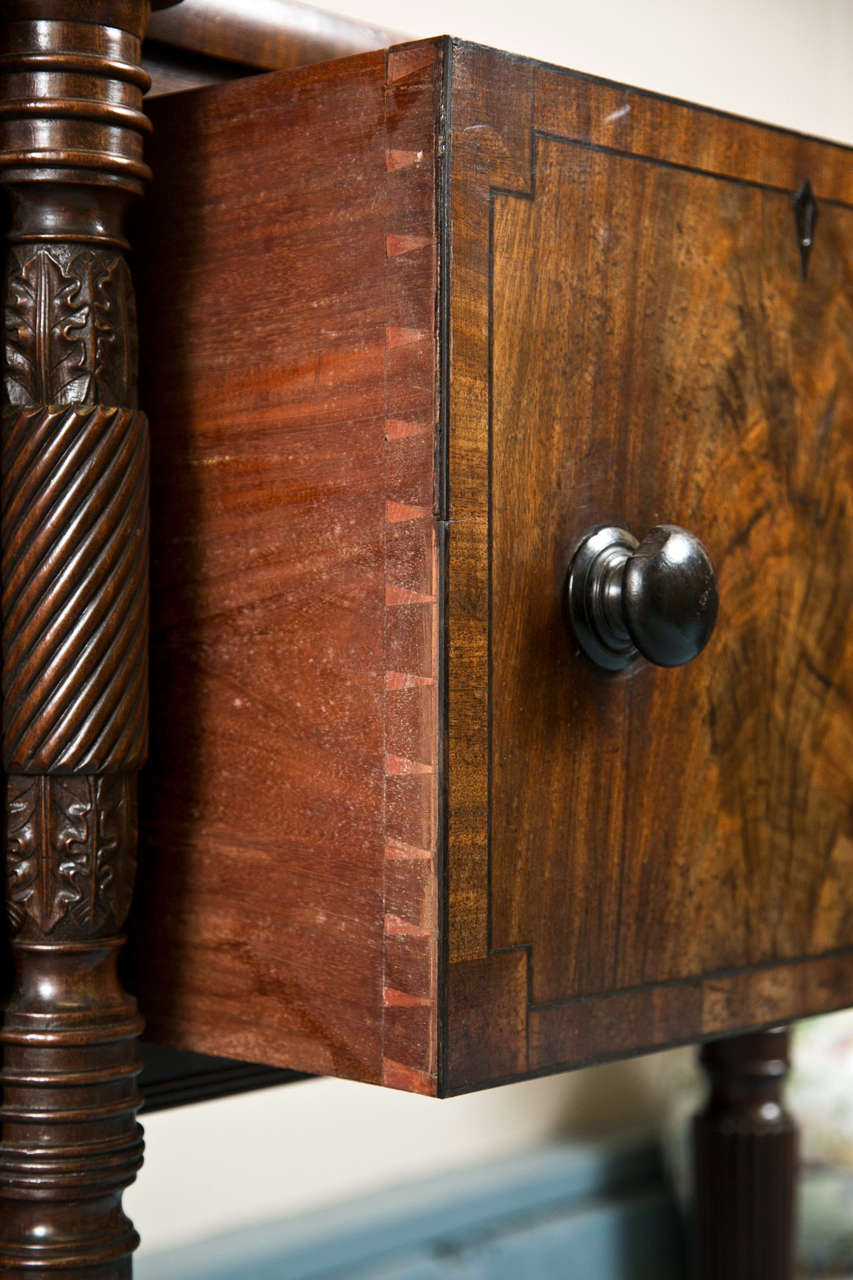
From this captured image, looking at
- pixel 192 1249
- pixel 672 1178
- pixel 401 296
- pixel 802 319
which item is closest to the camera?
pixel 401 296

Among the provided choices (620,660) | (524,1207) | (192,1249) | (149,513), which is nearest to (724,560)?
(620,660)

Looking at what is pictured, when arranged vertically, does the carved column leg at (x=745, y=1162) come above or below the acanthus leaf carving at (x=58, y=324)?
below

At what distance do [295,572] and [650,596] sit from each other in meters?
0.10

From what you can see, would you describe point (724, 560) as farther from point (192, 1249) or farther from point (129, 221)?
point (192, 1249)

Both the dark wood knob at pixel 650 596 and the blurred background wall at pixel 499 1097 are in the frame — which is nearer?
the dark wood knob at pixel 650 596

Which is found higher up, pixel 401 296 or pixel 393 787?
pixel 401 296

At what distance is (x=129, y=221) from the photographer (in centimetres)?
53

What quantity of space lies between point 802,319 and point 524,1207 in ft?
2.66

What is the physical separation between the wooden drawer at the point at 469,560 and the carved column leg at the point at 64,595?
0.04m

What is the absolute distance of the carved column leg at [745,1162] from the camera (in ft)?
2.84

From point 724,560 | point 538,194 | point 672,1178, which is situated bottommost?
point 672,1178

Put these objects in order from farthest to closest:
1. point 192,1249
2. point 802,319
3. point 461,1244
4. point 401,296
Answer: point 461,1244 → point 192,1249 → point 802,319 → point 401,296

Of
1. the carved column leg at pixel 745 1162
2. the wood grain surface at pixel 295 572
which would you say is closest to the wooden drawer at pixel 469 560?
the wood grain surface at pixel 295 572

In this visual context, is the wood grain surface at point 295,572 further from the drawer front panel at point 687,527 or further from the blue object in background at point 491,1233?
the blue object in background at point 491,1233
